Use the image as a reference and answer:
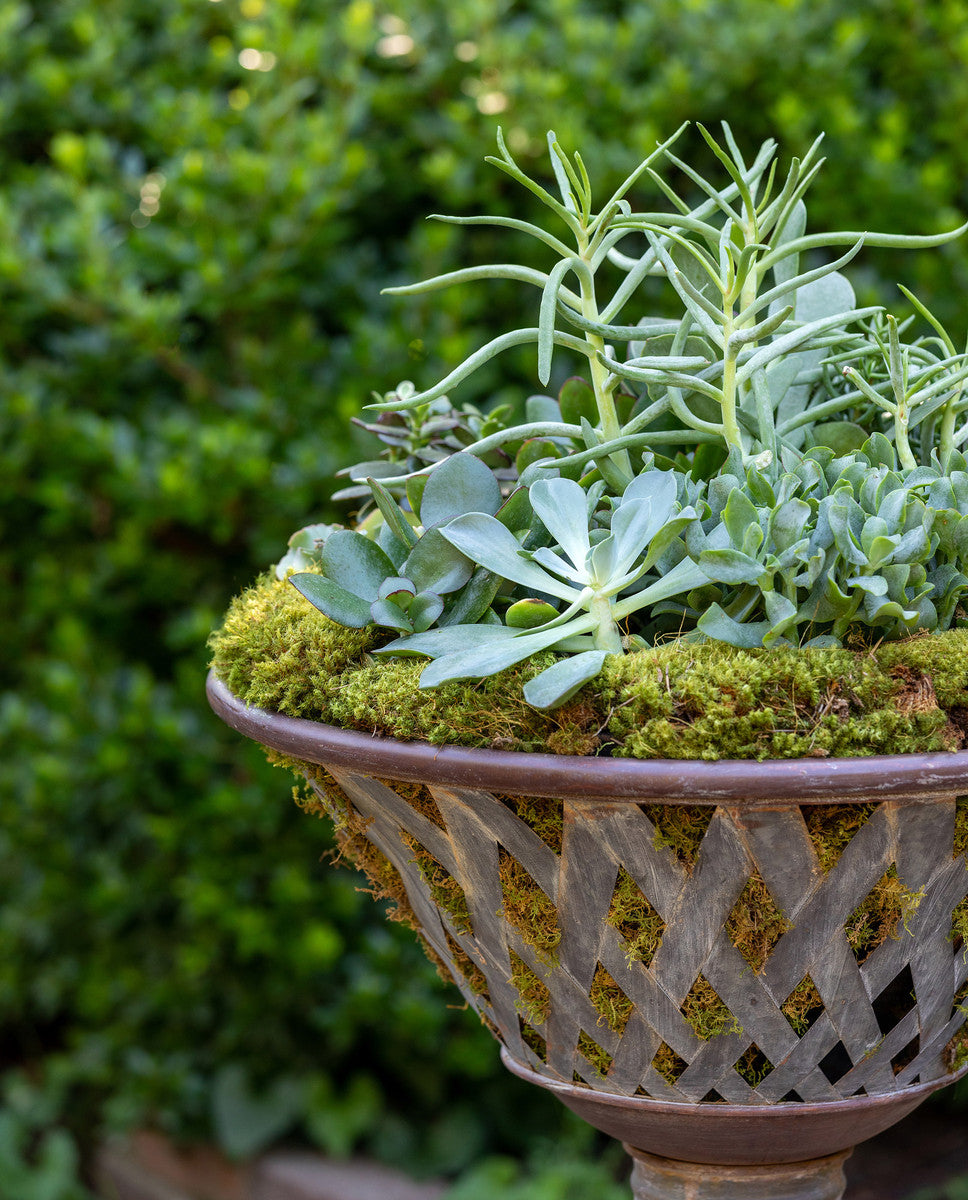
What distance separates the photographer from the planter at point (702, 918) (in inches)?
19.1

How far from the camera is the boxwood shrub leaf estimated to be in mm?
478

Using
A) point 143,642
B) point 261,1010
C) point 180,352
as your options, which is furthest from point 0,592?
point 261,1010

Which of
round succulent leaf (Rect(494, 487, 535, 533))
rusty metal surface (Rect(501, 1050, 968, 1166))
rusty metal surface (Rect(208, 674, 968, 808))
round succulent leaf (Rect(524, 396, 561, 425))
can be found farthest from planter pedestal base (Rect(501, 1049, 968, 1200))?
round succulent leaf (Rect(524, 396, 561, 425))

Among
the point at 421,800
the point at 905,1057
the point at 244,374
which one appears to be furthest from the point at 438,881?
the point at 244,374

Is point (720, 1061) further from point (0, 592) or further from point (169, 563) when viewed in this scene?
point (0, 592)

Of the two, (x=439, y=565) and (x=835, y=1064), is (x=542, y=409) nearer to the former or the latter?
(x=439, y=565)

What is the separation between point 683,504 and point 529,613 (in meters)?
0.11

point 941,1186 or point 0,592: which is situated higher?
point 0,592

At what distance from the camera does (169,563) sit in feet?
5.53

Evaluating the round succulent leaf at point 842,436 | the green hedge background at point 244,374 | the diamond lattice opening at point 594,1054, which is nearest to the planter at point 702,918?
the diamond lattice opening at point 594,1054

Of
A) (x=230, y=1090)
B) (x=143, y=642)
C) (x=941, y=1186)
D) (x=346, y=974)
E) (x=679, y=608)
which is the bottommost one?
(x=941, y=1186)

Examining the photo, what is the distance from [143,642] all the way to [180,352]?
49cm

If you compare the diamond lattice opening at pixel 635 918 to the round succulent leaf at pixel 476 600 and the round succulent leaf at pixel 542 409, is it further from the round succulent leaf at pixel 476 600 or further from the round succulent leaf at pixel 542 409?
the round succulent leaf at pixel 542 409

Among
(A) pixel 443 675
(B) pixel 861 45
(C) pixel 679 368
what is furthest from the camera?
(B) pixel 861 45
